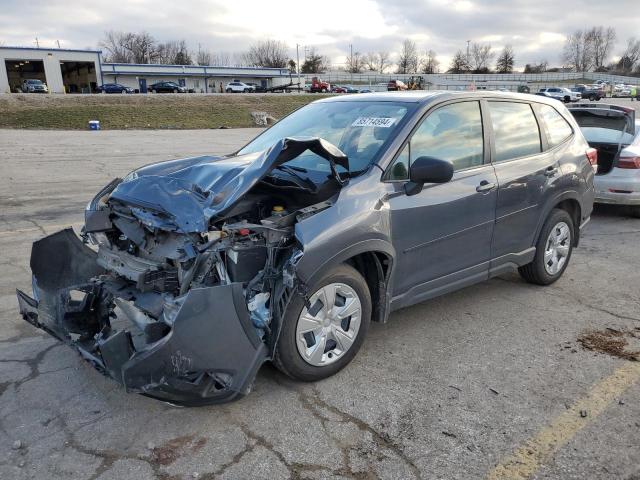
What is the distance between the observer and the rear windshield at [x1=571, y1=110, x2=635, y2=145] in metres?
8.45

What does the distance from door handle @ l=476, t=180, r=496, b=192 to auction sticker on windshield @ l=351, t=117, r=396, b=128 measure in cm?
91

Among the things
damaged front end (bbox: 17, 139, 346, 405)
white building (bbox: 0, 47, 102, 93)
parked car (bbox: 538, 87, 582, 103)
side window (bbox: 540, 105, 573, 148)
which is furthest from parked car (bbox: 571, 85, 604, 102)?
damaged front end (bbox: 17, 139, 346, 405)

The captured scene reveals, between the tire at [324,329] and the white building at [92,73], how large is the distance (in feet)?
220

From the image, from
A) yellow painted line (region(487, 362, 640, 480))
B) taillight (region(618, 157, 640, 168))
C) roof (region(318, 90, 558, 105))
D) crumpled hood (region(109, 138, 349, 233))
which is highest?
roof (region(318, 90, 558, 105))

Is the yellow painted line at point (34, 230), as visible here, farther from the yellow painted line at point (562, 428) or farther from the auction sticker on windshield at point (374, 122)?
the yellow painted line at point (562, 428)

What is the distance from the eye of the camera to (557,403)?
333cm

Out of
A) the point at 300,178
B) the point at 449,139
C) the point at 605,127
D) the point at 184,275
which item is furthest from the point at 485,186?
the point at 605,127

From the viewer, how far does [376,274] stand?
3758 millimetres

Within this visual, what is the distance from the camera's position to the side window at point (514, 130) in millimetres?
4551

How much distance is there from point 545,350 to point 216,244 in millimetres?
2644

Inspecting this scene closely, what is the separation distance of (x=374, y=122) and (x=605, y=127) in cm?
653

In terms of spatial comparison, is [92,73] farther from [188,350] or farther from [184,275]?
[188,350]

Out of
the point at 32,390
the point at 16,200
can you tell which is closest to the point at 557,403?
the point at 32,390

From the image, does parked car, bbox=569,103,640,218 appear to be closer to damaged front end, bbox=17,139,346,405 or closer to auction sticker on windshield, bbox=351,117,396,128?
auction sticker on windshield, bbox=351,117,396,128
